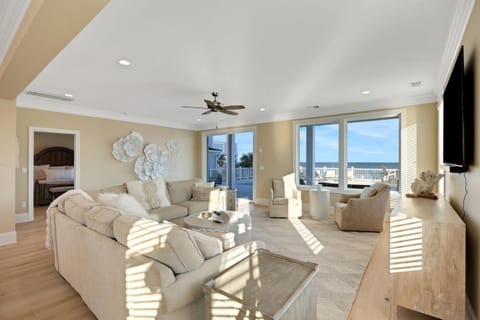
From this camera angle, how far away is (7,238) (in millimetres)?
3572

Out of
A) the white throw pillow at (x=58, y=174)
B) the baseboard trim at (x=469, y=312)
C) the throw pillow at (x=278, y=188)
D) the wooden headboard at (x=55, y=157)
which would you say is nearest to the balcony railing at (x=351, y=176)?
the throw pillow at (x=278, y=188)

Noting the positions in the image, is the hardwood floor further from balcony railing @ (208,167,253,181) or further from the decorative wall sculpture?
balcony railing @ (208,167,253,181)

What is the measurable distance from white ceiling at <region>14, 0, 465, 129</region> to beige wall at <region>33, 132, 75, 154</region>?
323cm

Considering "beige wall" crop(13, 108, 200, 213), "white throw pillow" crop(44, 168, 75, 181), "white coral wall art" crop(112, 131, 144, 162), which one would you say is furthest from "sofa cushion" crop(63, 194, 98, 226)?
"white throw pillow" crop(44, 168, 75, 181)

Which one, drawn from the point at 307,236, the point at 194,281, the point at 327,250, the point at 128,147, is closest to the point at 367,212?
the point at 307,236

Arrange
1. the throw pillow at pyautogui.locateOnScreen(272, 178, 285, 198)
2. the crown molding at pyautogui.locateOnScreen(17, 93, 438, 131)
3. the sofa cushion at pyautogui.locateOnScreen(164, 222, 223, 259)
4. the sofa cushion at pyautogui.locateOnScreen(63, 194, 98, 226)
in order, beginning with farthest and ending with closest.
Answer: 1. the throw pillow at pyautogui.locateOnScreen(272, 178, 285, 198)
2. the crown molding at pyautogui.locateOnScreen(17, 93, 438, 131)
3. the sofa cushion at pyautogui.locateOnScreen(63, 194, 98, 226)
4. the sofa cushion at pyautogui.locateOnScreen(164, 222, 223, 259)

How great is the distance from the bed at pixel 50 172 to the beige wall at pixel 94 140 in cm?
190

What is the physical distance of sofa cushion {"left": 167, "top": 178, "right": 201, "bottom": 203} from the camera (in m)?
4.60

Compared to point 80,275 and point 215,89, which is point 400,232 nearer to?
point 80,275

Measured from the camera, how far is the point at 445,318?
1713 millimetres

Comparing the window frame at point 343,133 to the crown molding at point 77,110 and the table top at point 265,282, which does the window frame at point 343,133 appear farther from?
the table top at point 265,282

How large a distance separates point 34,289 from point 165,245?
2.10 metres

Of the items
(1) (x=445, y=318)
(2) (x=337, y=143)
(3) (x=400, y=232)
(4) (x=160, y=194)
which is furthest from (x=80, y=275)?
(2) (x=337, y=143)

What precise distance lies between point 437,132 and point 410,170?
0.84m
